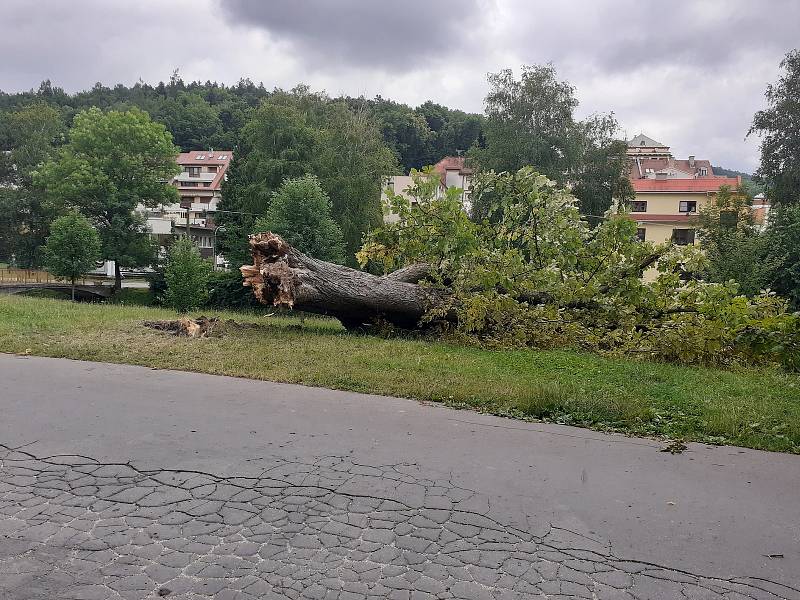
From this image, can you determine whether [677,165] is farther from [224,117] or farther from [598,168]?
[224,117]

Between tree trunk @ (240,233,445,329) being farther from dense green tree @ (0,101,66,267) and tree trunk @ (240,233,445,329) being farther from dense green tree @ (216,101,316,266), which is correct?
dense green tree @ (0,101,66,267)

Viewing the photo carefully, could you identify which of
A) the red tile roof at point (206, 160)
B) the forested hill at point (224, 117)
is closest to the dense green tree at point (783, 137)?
the forested hill at point (224, 117)

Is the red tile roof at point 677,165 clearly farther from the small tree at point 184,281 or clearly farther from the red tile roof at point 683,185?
the small tree at point 184,281

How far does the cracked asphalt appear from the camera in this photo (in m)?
3.01

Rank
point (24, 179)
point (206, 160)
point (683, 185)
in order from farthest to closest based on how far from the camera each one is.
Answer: point (206, 160) → point (24, 179) → point (683, 185)

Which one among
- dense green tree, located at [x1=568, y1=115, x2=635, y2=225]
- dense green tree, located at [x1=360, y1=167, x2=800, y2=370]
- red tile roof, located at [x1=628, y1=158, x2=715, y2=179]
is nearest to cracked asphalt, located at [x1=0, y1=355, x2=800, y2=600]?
dense green tree, located at [x1=360, y1=167, x2=800, y2=370]

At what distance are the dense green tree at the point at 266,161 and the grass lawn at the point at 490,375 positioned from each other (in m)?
27.5

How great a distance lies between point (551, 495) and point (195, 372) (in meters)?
5.02

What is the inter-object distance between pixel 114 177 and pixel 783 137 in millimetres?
36355

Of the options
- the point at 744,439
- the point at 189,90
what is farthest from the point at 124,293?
the point at 189,90

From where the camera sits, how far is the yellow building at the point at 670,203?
171ft

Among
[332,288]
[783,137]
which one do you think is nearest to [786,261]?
[783,137]

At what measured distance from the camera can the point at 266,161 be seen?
127 ft

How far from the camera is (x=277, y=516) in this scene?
367 cm
